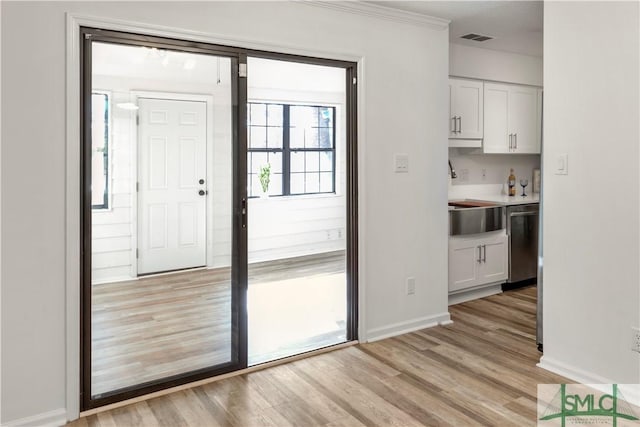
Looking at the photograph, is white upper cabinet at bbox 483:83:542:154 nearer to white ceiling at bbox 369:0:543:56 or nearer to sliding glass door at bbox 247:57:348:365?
white ceiling at bbox 369:0:543:56

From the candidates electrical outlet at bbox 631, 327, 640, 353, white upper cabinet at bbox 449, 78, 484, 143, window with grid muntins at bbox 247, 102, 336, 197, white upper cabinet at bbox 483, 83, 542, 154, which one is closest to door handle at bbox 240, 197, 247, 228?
window with grid muntins at bbox 247, 102, 336, 197

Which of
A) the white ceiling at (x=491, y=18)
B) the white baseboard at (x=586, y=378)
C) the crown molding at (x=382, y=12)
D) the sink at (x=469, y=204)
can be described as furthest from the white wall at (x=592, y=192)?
the sink at (x=469, y=204)

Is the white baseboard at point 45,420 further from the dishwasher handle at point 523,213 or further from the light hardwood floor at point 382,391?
the dishwasher handle at point 523,213

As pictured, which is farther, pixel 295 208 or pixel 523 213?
pixel 295 208

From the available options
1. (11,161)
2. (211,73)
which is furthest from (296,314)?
(11,161)

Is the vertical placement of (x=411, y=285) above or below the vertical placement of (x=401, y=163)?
below

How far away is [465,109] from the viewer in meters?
4.89

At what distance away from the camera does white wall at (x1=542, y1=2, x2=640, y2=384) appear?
2.73 metres

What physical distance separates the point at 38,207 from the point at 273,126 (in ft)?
10.2

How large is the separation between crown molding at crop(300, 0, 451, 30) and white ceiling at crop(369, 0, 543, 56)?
4 centimetres

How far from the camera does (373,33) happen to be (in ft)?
11.9

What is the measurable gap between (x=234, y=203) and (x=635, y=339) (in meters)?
2.38

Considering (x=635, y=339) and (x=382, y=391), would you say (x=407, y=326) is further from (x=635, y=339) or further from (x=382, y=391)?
(x=635, y=339)

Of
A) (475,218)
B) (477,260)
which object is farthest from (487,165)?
(477,260)
